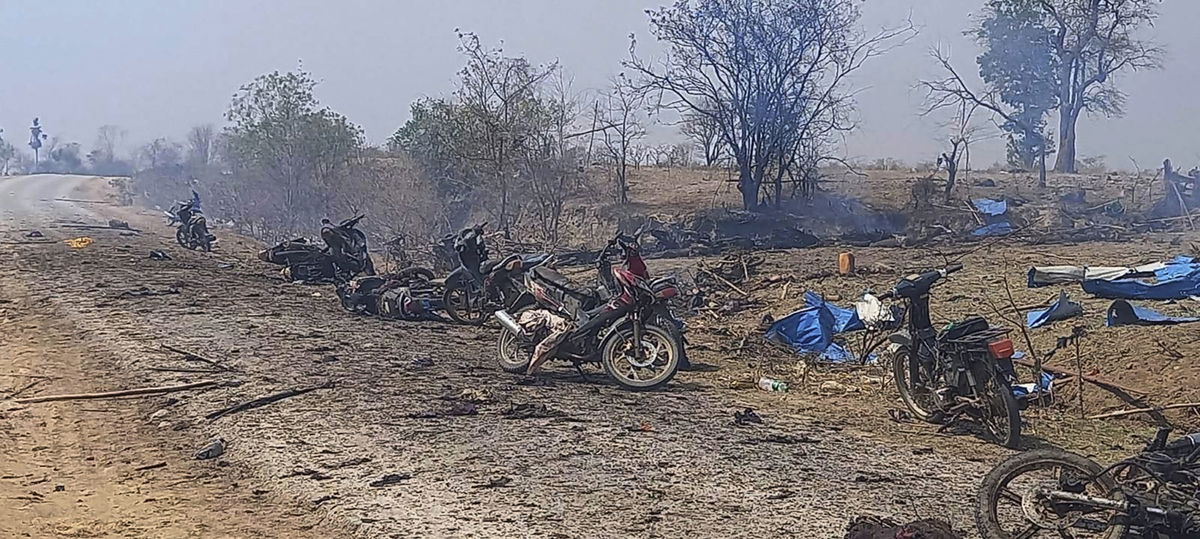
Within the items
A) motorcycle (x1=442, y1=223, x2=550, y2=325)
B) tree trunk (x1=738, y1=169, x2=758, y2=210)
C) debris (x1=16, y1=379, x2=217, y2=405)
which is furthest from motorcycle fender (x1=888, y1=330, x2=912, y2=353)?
tree trunk (x1=738, y1=169, x2=758, y2=210)

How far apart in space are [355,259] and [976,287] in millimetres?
9122

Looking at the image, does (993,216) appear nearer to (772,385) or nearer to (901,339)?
(772,385)

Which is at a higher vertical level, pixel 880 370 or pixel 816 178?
pixel 816 178

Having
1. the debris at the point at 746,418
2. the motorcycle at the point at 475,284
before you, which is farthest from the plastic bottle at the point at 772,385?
the motorcycle at the point at 475,284

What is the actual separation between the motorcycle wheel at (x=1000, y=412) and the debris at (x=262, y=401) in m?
4.80

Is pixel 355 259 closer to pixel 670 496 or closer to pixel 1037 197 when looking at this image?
pixel 670 496

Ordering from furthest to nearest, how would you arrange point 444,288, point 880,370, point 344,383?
1. point 444,288
2. point 880,370
3. point 344,383

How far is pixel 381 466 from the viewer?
20.5 ft

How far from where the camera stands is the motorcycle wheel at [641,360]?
356 inches

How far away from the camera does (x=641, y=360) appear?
9102 millimetres

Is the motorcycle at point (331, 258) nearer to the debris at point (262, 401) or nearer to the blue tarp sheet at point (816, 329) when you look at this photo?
the blue tarp sheet at point (816, 329)

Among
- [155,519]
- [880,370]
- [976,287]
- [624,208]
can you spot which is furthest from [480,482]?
[624,208]

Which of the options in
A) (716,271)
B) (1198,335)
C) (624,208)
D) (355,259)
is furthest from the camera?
(624,208)

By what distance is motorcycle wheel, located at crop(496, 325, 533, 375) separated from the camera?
31.8ft
